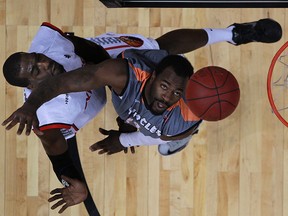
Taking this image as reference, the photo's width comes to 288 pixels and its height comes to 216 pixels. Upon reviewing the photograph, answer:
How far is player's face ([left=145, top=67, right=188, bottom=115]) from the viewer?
64.1 inches

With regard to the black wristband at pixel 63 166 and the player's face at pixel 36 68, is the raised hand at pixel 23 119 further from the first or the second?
the black wristband at pixel 63 166

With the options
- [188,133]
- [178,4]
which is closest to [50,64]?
[188,133]

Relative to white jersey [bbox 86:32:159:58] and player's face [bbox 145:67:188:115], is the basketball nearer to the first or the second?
player's face [bbox 145:67:188:115]

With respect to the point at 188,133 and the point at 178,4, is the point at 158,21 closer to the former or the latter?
the point at 178,4

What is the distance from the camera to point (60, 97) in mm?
1869

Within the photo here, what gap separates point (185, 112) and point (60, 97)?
0.43 meters

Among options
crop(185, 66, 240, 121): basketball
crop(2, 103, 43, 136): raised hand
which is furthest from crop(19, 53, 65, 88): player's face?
crop(185, 66, 240, 121): basketball

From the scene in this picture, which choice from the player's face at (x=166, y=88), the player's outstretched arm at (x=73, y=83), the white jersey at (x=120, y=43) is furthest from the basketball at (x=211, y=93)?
the white jersey at (x=120, y=43)

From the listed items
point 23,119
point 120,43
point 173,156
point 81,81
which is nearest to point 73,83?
point 81,81

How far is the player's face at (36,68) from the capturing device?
1.79 m

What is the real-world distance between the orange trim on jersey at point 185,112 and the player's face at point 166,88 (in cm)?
8

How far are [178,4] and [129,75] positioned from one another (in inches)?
28.2

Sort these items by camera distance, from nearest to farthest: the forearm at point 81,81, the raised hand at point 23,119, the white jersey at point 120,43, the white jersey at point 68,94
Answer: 1. the raised hand at point 23,119
2. the forearm at point 81,81
3. the white jersey at point 68,94
4. the white jersey at point 120,43

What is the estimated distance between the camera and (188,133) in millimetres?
1863
